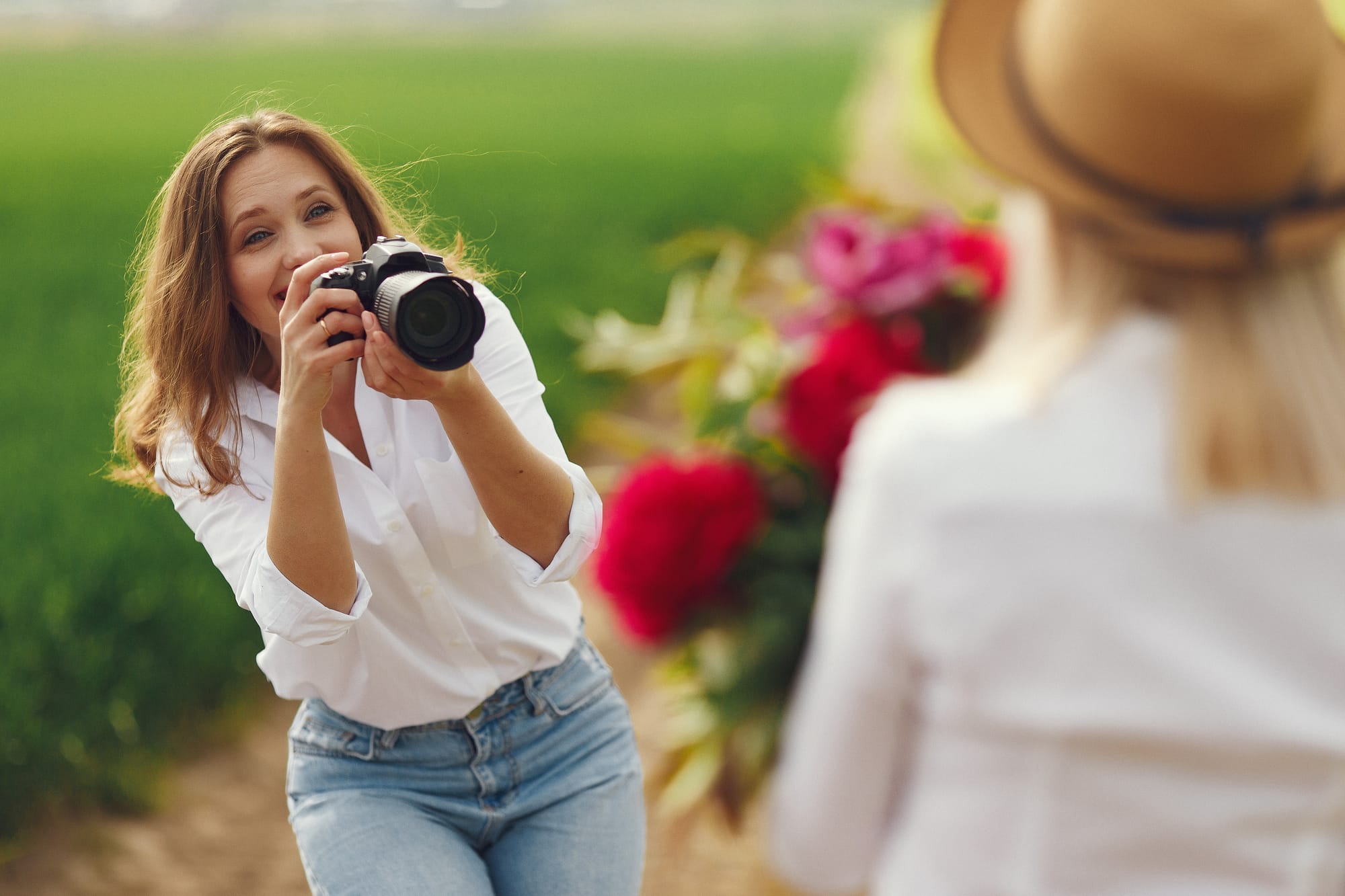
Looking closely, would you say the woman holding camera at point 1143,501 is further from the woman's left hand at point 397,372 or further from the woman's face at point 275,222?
the woman's face at point 275,222

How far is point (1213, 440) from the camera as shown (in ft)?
2.65

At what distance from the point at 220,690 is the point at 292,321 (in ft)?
8.11

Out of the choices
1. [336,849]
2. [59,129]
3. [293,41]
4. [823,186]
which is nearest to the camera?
[336,849]

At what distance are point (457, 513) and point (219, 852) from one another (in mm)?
1913

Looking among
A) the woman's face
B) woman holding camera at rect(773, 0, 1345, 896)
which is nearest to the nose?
the woman's face

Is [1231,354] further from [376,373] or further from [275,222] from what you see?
[275,222]

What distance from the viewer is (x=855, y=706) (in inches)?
36.9

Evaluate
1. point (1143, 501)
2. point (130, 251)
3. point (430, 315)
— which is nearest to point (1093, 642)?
point (1143, 501)

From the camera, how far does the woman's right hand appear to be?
3.96 ft

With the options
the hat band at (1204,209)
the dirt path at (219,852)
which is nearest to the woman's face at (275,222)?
the hat band at (1204,209)

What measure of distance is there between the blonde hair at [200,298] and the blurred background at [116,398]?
0.05 meters

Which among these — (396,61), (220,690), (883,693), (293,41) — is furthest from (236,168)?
(293,41)

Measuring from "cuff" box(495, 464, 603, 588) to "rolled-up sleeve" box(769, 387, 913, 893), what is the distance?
0.40m

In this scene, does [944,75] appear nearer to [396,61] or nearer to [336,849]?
[336,849]
